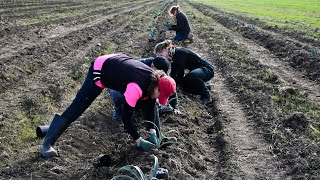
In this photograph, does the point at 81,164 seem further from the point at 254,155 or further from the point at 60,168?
the point at 254,155

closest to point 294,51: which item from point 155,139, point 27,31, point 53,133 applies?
point 155,139

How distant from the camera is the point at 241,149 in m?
6.14

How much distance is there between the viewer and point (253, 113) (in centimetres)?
757

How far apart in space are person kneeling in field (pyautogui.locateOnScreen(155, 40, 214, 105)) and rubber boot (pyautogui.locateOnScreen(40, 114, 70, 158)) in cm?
290

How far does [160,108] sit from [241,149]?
1746 mm

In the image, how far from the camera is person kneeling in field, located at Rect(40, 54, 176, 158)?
459 cm

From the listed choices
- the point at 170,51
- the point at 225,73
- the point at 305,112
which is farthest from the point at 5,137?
the point at 225,73

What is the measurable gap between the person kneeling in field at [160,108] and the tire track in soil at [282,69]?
312 cm

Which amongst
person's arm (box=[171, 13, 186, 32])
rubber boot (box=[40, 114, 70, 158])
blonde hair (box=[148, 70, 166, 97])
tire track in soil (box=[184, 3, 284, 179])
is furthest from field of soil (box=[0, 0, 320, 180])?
person's arm (box=[171, 13, 186, 32])

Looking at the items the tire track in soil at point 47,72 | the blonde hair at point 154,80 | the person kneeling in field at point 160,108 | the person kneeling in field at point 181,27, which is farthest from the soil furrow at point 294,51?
the blonde hair at point 154,80

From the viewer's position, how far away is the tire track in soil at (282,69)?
9.16 meters

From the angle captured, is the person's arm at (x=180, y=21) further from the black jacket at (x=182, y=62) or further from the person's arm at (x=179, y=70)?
the person's arm at (x=179, y=70)

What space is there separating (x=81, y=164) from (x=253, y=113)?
3648 millimetres

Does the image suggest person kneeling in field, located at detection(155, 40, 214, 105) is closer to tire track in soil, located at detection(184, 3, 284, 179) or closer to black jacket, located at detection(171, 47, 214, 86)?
black jacket, located at detection(171, 47, 214, 86)
